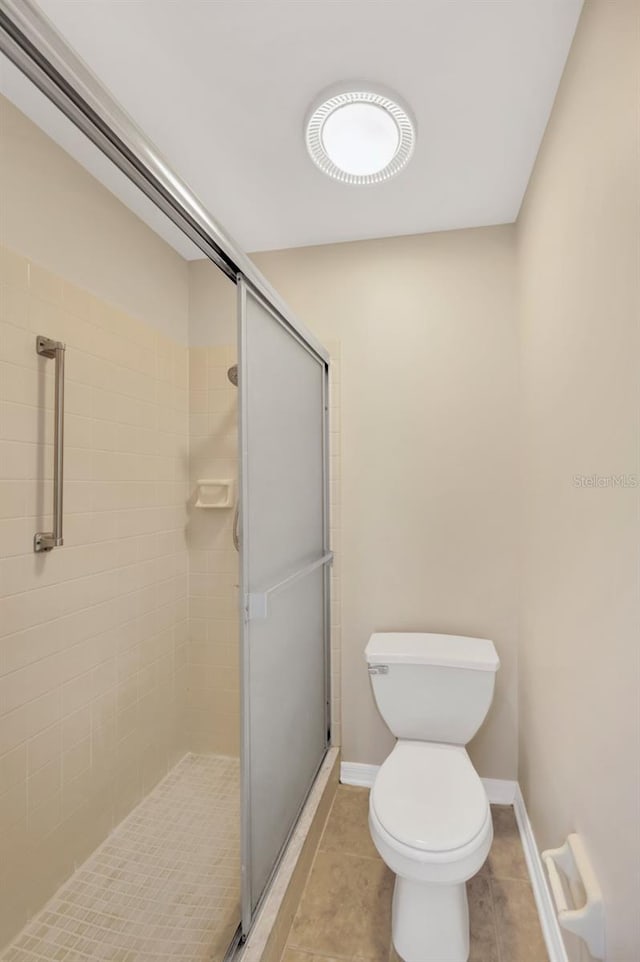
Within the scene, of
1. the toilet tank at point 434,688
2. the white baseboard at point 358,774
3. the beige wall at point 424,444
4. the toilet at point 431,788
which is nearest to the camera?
the toilet at point 431,788

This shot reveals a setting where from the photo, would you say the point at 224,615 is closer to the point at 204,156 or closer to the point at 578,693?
the point at 578,693

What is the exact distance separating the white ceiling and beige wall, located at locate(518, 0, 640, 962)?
0.13 meters

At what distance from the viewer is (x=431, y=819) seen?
1.28m

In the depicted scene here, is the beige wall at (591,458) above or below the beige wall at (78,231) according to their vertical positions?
below

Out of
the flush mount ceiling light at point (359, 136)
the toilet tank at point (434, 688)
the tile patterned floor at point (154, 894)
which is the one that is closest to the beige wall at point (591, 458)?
the toilet tank at point (434, 688)

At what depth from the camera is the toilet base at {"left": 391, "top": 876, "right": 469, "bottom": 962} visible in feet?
4.18

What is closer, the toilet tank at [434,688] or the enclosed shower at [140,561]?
the enclosed shower at [140,561]

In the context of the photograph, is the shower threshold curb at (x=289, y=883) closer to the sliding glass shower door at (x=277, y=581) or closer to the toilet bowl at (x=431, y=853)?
the sliding glass shower door at (x=277, y=581)

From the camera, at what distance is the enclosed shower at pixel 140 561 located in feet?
4.32

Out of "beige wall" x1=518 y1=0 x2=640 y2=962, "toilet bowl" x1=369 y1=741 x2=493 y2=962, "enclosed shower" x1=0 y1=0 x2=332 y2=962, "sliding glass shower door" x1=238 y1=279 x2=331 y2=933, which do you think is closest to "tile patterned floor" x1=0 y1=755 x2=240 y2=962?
"enclosed shower" x1=0 y1=0 x2=332 y2=962

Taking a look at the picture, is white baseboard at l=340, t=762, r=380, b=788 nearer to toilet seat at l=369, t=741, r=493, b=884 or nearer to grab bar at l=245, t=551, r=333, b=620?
toilet seat at l=369, t=741, r=493, b=884

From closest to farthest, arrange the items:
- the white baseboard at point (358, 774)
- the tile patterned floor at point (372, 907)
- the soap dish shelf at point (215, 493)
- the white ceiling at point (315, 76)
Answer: the white ceiling at point (315, 76)
the tile patterned floor at point (372, 907)
the white baseboard at point (358, 774)
the soap dish shelf at point (215, 493)

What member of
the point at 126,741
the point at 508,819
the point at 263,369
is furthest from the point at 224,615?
the point at 508,819

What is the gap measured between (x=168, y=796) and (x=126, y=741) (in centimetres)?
34
